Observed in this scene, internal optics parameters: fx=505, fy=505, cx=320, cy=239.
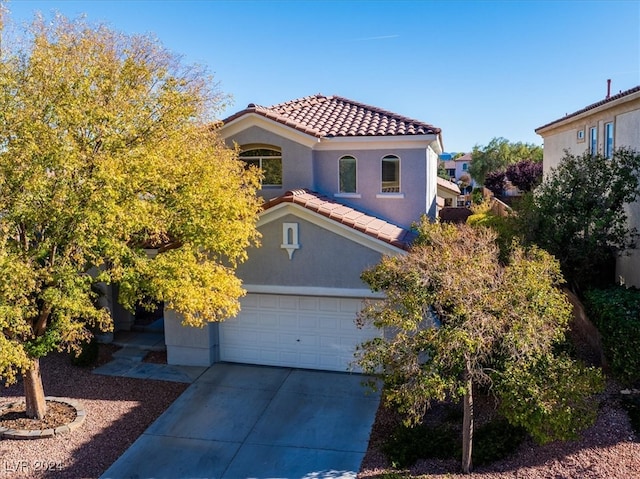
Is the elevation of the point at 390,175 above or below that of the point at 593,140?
below

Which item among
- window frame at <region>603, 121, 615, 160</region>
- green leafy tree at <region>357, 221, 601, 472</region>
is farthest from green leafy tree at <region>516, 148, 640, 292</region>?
green leafy tree at <region>357, 221, 601, 472</region>

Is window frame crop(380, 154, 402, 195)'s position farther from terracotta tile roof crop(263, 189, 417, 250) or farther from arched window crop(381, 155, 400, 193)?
terracotta tile roof crop(263, 189, 417, 250)

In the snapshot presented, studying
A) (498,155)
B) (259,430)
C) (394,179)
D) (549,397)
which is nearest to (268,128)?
(394,179)

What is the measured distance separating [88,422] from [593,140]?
1839cm

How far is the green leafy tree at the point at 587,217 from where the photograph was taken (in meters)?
14.0

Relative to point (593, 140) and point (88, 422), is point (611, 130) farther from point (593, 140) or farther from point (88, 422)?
point (88, 422)

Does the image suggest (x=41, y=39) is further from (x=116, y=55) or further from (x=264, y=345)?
(x=264, y=345)

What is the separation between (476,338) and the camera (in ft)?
26.0

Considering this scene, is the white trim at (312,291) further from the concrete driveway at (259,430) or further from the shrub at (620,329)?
the shrub at (620,329)

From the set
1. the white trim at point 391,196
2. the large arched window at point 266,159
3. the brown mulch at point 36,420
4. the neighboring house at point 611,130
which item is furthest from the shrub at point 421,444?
the large arched window at point 266,159

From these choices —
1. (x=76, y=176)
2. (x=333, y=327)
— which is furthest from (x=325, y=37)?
(x=76, y=176)

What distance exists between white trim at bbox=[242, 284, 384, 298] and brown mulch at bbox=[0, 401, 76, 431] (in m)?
5.52

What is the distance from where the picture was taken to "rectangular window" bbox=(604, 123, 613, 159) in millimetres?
16578

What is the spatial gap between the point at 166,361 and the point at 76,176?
303 inches
